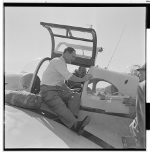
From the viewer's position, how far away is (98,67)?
3.27 metres

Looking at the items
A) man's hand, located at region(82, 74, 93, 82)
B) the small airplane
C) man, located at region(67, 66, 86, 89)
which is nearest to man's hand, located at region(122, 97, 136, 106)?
the small airplane

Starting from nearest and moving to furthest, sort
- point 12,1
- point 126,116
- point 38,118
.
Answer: point 12,1 → point 38,118 → point 126,116

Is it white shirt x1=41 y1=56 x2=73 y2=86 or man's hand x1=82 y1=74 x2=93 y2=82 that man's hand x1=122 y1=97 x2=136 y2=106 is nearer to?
man's hand x1=82 y1=74 x2=93 y2=82

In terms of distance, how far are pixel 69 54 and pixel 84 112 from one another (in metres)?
0.81

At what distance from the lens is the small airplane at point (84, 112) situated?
2.68 meters

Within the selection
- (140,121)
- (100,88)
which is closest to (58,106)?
(100,88)

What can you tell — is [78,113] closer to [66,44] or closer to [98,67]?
[98,67]

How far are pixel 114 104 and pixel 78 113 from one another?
0.50m

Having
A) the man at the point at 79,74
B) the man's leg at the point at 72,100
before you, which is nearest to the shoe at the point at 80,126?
the man's leg at the point at 72,100

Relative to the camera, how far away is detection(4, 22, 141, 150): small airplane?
8.79 feet

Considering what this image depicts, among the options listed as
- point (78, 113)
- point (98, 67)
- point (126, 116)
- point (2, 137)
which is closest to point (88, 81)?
point (98, 67)

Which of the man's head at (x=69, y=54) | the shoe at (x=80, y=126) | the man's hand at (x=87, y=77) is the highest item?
the man's head at (x=69, y=54)

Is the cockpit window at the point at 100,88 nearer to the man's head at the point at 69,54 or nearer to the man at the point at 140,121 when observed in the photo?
the man's head at the point at 69,54

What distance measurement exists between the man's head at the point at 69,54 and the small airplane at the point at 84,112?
237mm
